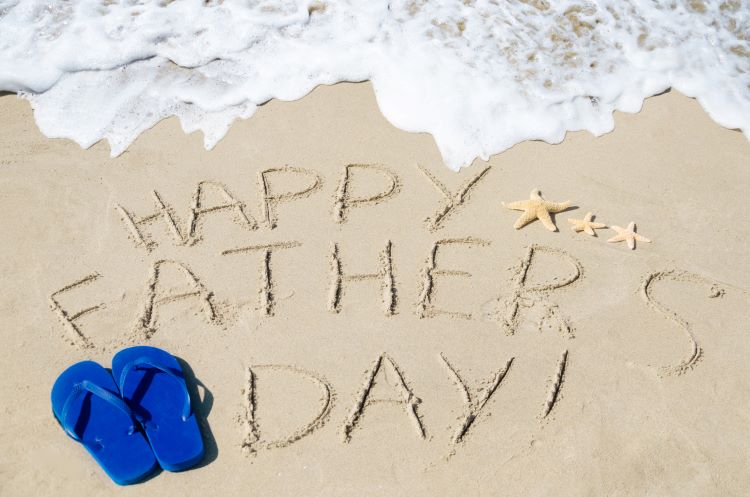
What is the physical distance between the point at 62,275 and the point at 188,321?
28.6 inches

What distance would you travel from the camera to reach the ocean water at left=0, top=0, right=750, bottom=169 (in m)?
4.38

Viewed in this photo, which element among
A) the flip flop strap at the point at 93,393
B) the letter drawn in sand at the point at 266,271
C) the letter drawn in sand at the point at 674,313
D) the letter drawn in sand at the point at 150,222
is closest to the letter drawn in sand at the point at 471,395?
the letter drawn in sand at the point at 674,313

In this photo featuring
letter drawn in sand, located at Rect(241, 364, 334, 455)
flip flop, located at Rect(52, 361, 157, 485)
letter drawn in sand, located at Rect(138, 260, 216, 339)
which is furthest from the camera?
letter drawn in sand, located at Rect(138, 260, 216, 339)

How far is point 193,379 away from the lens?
10.0 ft

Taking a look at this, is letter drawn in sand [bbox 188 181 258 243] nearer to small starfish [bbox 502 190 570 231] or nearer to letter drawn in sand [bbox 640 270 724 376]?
small starfish [bbox 502 190 570 231]

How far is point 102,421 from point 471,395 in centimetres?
160

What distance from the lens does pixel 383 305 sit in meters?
3.37

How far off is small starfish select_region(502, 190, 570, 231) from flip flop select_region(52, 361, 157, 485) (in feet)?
7.24

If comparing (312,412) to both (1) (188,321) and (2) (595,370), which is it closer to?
(1) (188,321)

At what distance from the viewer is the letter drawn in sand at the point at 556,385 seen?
3.02 meters

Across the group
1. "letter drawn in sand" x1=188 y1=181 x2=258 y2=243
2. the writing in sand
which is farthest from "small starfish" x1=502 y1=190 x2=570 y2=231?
"letter drawn in sand" x1=188 y1=181 x2=258 y2=243

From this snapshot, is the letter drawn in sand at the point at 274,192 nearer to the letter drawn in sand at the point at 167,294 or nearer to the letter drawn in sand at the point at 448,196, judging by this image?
the letter drawn in sand at the point at 167,294

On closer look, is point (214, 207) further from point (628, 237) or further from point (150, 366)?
point (628, 237)

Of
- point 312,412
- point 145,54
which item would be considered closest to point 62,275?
point 312,412
